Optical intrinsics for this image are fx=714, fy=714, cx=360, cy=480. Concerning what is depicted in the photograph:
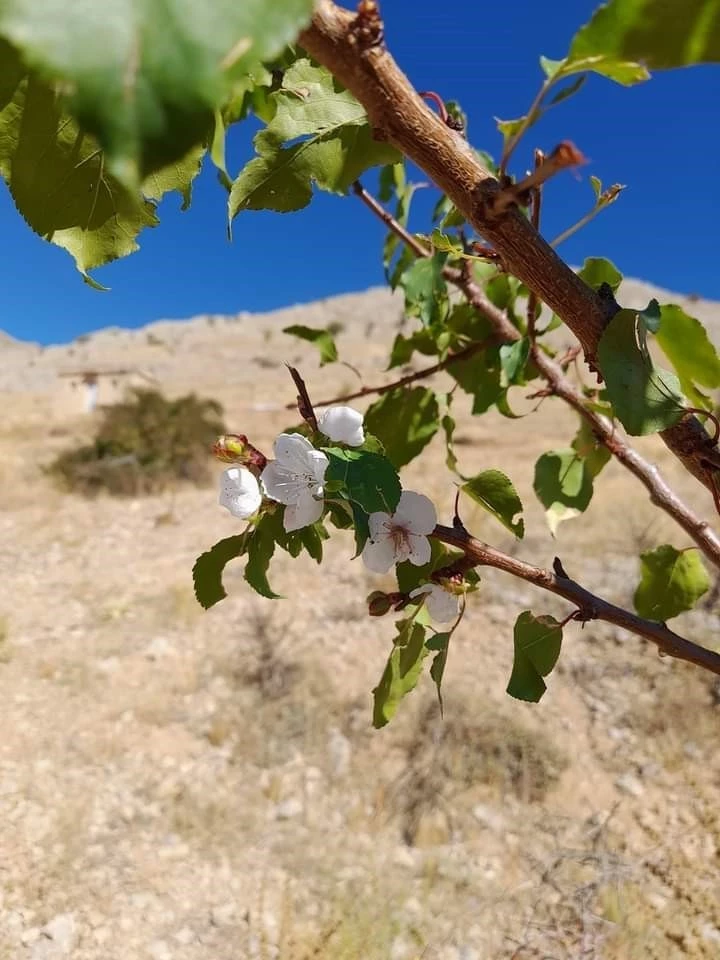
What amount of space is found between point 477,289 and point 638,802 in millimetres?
1938

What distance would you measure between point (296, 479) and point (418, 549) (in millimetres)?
142

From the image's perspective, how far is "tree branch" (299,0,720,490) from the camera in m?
0.33

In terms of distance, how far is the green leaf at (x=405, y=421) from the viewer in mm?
989

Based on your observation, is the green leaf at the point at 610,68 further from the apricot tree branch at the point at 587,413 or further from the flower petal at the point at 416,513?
the apricot tree branch at the point at 587,413

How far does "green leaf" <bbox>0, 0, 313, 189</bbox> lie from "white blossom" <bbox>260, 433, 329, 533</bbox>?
325mm

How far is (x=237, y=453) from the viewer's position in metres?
0.58

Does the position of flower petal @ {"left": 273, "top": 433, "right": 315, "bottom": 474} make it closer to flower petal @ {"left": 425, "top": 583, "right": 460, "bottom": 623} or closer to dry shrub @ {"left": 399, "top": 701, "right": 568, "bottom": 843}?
flower petal @ {"left": 425, "top": 583, "right": 460, "bottom": 623}

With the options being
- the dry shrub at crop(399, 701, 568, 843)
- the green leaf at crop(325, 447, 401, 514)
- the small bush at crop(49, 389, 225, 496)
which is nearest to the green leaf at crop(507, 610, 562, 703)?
the green leaf at crop(325, 447, 401, 514)

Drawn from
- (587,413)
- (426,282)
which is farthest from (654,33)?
(587,413)

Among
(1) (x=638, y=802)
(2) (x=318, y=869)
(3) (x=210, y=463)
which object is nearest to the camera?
(2) (x=318, y=869)

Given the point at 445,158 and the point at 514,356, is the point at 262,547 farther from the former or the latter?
the point at 514,356

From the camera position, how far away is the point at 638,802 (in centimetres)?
225

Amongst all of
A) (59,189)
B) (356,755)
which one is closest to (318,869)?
(356,755)

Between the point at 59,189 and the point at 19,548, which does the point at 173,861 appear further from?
the point at 19,548
